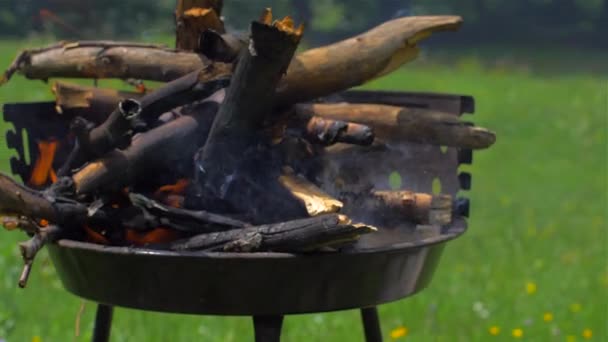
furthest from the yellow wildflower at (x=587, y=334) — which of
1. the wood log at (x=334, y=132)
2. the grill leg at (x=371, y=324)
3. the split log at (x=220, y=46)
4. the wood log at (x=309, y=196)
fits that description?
the split log at (x=220, y=46)

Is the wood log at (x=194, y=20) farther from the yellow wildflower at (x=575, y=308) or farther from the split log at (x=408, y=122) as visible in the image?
the yellow wildflower at (x=575, y=308)

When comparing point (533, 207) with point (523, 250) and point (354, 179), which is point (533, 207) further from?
point (354, 179)

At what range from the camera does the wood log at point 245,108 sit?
2.31 m

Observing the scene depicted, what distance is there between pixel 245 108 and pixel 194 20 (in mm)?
516

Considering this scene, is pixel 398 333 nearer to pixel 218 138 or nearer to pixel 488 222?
pixel 218 138

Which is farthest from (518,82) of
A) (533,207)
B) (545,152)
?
(533,207)

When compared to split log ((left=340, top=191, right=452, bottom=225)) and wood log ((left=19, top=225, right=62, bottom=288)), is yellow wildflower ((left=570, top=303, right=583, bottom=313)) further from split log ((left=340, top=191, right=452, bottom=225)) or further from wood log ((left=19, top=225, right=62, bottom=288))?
wood log ((left=19, top=225, right=62, bottom=288))

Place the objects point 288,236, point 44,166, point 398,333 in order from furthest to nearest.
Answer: point 398,333, point 44,166, point 288,236

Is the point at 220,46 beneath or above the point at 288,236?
above

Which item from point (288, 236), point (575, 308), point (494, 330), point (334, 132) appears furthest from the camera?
point (575, 308)

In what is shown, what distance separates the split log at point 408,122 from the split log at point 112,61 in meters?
0.39

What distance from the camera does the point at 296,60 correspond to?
2871 mm

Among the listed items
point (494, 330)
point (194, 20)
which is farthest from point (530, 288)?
point (194, 20)

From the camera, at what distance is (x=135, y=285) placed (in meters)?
2.34
